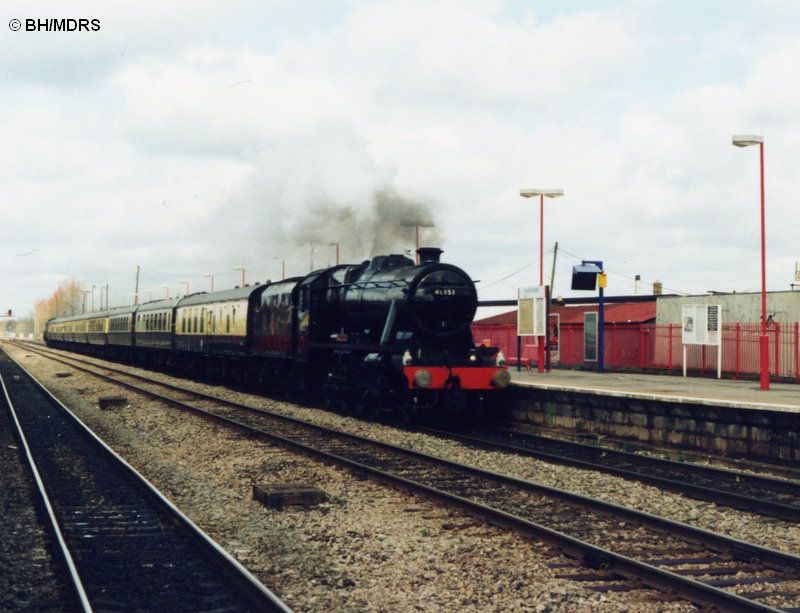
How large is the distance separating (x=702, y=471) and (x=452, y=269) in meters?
6.65

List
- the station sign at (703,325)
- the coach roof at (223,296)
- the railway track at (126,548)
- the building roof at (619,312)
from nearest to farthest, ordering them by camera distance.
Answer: the railway track at (126,548)
the station sign at (703,325)
the coach roof at (223,296)
the building roof at (619,312)

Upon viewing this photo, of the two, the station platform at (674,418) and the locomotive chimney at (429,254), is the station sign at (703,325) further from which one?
the locomotive chimney at (429,254)

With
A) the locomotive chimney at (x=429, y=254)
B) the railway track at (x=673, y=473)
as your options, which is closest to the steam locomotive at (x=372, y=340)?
the locomotive chimney at (x=429, y=254)

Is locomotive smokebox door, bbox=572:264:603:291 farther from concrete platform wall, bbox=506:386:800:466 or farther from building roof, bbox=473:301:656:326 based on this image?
concrete platform wall, bbox=506:386:800:466

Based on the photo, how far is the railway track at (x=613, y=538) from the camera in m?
5.83

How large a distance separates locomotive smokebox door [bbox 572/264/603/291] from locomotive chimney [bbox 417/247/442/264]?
1345 cm

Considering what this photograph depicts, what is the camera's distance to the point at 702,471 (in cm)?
1089

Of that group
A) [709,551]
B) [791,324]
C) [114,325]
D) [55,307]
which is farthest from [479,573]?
[55,307]

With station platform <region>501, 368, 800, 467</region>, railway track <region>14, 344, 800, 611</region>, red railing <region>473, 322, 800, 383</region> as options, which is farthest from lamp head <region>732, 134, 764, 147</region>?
railway track <region>14, 344, 800, 611</region>

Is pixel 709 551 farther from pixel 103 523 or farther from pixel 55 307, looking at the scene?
pixel 55 307

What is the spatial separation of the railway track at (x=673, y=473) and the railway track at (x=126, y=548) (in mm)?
5352

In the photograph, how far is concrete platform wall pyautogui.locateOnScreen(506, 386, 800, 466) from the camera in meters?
12.1

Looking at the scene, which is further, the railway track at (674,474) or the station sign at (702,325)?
the station sign at (702,325)

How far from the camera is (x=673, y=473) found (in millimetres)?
11125
